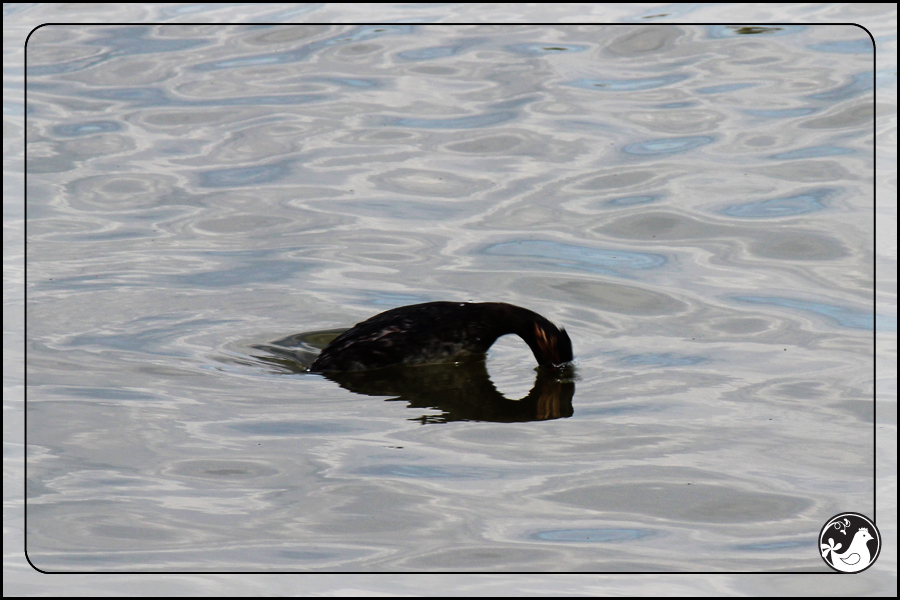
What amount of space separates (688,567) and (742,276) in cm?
441

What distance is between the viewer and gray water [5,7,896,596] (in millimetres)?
5480

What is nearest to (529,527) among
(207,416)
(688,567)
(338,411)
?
(688,567)

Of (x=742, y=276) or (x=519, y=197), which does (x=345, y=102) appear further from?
(x=742, y=276)

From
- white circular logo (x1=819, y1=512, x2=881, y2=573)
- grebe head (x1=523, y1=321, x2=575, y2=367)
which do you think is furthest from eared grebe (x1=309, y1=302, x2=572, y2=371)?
white circular logo (x1=819, y1=512, x2=881, y2=573)

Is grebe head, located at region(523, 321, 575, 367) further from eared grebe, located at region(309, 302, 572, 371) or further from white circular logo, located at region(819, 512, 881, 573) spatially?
white circular logo, located at region(819, 512, 881, 573)

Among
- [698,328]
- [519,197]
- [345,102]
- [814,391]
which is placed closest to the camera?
[814,391]

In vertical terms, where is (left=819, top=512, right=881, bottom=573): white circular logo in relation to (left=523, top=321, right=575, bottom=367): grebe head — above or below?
below

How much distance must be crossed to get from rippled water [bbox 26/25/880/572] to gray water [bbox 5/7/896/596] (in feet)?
0.09

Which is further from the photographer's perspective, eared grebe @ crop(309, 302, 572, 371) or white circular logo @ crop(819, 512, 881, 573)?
eared grebe @ crop(309, 302, 572, 371)

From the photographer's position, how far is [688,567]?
5039 millimetres

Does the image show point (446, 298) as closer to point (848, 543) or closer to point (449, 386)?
point (449, 386)

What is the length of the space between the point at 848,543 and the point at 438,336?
320 centimetres

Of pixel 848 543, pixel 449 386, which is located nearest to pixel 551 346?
pixel 449 386

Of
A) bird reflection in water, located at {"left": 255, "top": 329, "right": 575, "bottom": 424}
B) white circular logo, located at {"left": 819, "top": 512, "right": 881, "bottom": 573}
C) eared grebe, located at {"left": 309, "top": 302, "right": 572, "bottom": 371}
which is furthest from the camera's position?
eared grebe, located at {"left": 309, "top": 302, "right": 572, "bottom": 371}
